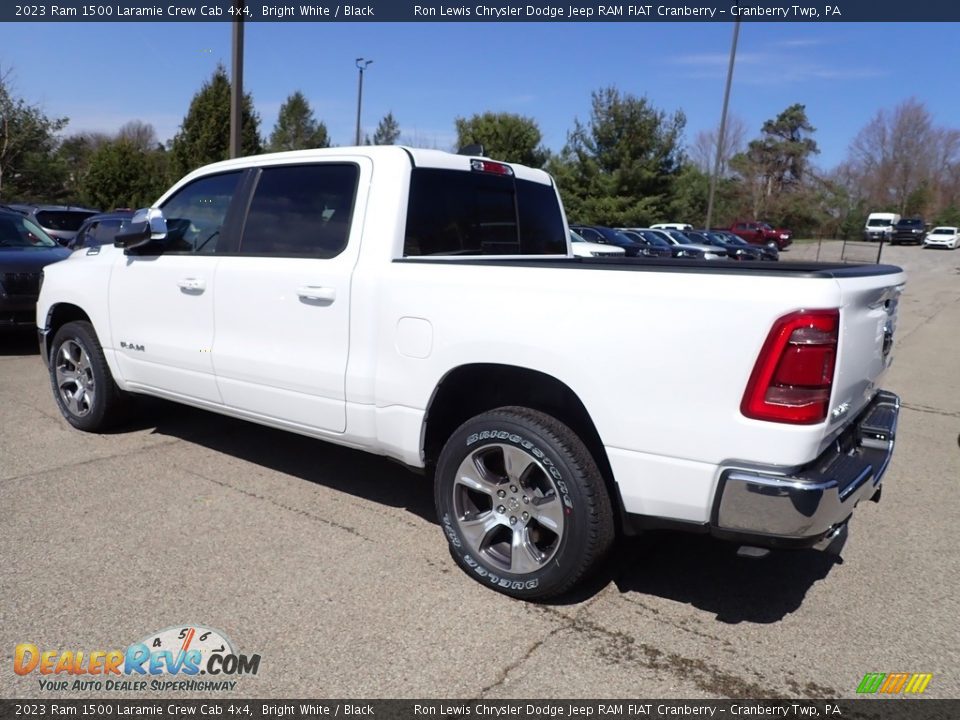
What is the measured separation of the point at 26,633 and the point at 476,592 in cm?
178

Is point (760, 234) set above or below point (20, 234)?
above

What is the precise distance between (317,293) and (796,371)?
2.26 meters

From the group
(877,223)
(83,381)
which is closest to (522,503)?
(83,381)

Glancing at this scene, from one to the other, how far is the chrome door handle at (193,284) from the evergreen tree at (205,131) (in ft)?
80.5

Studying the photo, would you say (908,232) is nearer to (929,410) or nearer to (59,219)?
(929,410)

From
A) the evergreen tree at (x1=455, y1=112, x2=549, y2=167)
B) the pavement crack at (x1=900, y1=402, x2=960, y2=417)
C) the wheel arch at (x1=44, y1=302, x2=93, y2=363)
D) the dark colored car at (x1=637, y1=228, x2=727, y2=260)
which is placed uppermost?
the evergreen tree at (x1=455, y1=112, x2=549, y2=167)

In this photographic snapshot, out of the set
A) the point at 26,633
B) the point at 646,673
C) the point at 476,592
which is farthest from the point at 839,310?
the point at 26,633

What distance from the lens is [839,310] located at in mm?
2596

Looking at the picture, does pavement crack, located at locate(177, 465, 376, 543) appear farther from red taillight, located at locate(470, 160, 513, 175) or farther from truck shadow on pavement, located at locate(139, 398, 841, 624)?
red taillight, located at locate(470, 160, 513, 175)

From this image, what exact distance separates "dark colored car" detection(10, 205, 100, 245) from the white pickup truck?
10737 millimetres

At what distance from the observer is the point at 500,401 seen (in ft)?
11.6

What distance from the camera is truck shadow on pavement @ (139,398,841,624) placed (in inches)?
134

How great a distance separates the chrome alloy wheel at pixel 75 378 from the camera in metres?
5.39

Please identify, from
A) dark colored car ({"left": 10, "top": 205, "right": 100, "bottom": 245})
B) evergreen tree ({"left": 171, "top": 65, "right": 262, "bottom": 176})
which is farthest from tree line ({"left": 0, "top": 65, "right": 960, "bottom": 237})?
dark colored car ({"left": 10, "top": 205, "right": 100, "bottom": 245})
